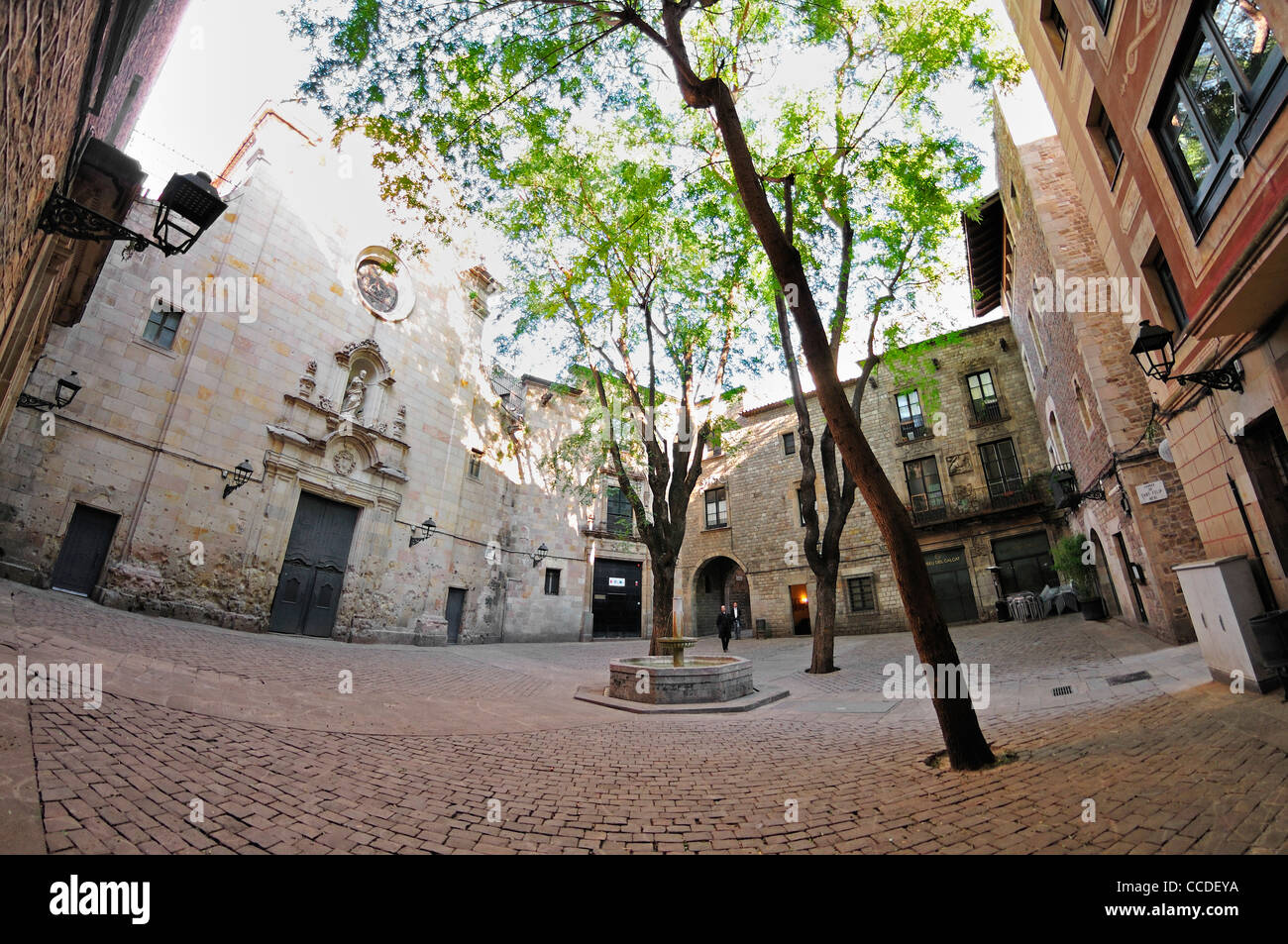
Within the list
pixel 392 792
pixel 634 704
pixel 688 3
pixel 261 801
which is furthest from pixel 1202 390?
pixel 261 801

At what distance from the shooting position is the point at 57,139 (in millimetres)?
4375

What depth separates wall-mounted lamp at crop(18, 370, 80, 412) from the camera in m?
10.1

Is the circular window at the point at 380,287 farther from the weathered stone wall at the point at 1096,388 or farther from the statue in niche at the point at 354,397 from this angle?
the weathered stone wall at the point at 1096,388

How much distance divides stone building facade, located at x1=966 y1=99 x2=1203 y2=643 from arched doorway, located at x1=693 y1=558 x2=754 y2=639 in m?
14.2

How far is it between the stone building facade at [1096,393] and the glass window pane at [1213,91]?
11.4ft

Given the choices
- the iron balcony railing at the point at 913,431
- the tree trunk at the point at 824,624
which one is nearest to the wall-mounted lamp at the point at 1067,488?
the iron balcony railing at the point at 913,431

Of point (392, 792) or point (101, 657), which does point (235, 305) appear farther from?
point (392, 792)

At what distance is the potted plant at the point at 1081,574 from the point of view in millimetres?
13945

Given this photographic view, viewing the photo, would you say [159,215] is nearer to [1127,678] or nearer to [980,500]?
[1127,678]

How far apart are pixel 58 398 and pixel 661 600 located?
43.5 ft

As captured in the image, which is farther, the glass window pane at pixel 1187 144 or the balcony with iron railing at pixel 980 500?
the balcony with iron railing at pixel 980 500

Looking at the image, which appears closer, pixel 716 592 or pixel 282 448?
pixel 282 448

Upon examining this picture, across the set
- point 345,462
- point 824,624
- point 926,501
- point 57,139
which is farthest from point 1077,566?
point 345,462

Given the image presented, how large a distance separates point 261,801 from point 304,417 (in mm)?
14239
